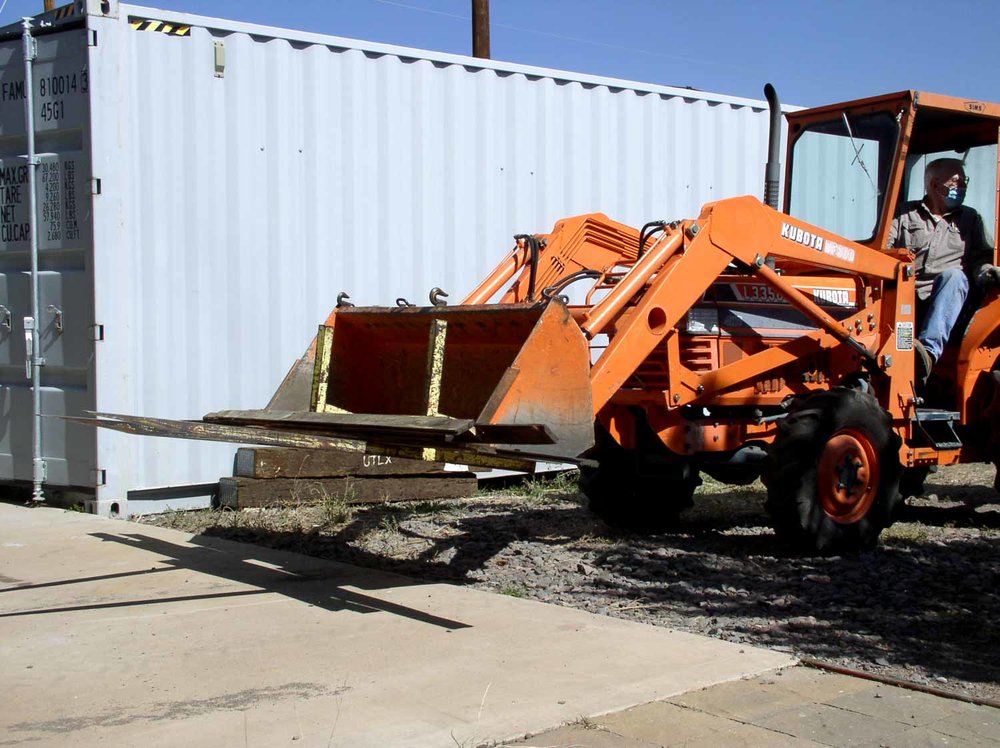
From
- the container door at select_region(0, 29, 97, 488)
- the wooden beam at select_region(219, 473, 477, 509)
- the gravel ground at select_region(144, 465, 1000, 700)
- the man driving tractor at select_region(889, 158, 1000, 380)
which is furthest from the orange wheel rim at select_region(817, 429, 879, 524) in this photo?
the container door at select_region(0, 29, 97, 488)

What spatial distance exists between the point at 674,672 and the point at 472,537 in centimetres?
329

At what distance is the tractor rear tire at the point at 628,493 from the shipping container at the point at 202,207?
2941 mm

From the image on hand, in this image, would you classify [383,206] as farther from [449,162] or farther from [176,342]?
[176,342]

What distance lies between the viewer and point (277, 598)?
662cm

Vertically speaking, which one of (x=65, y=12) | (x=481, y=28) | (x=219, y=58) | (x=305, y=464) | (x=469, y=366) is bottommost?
(x=305, y=464)

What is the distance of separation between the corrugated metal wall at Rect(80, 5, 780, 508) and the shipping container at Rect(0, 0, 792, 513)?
0.02 meters

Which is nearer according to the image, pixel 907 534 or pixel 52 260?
pixel 907 534

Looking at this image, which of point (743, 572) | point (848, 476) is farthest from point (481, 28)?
point (743, 572)

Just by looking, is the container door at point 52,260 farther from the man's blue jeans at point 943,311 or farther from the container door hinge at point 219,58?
the man's blue jeans at point 943,311

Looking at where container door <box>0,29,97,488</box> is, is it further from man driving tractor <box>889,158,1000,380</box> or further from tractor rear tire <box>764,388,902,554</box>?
man driving tractor <box>889,158,1000,380</box>

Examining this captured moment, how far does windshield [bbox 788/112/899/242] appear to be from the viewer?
826 cm

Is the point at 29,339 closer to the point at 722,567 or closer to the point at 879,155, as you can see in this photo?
the point at 722,567

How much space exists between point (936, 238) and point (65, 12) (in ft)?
22.0

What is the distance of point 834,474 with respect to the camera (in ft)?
24.9
